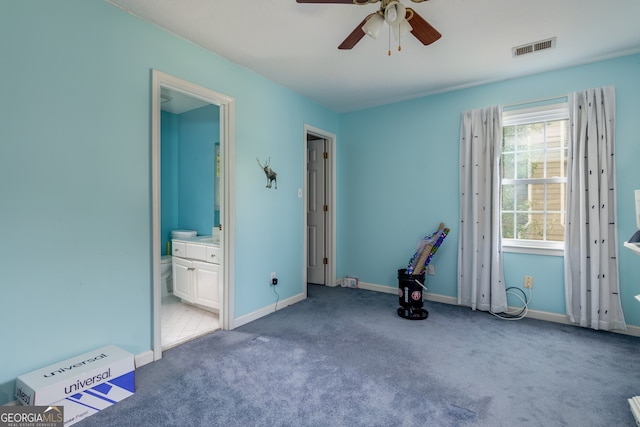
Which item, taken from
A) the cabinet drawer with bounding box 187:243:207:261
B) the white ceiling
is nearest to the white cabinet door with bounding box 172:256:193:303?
the cabinet drawer with bounding box 187:243:207:261

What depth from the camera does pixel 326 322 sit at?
10.4ft

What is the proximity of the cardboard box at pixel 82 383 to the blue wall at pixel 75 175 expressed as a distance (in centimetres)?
13

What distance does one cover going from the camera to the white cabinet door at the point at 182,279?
3.50m

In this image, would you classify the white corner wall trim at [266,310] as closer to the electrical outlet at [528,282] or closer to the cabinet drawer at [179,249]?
the cabinet drawer at [179,249]

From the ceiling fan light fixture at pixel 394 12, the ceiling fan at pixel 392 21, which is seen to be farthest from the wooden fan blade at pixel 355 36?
the ceiling fan light fixture at pixel 394 12

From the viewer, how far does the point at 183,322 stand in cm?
314

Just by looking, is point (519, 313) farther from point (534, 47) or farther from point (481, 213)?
point (534, 47)

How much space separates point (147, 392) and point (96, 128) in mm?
1698

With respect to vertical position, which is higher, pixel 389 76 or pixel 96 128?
pixel 389 76

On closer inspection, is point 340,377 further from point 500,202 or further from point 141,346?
point 500,202

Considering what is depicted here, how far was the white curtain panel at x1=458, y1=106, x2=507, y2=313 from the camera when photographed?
334 centimetres

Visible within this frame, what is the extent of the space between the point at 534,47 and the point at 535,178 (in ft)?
4.33

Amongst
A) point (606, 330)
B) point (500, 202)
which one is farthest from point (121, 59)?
point (606, 330)

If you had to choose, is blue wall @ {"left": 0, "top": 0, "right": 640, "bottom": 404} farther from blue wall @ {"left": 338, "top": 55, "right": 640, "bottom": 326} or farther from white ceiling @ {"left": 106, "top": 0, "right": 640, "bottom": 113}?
white ceiling @ {"left": 106, "top": 0, "right": 640, "bottom": 113}
